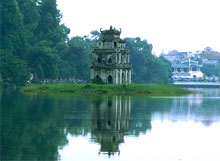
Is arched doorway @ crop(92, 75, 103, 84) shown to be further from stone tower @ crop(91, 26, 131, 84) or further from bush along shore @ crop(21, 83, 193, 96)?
bush along shore @ crop(21, 83, 193, 96)

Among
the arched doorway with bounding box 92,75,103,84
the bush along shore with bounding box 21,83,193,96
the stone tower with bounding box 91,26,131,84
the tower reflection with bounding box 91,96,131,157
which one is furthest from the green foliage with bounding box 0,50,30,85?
the tower reflection with bounding box 91,96,131,157

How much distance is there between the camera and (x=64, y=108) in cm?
5853

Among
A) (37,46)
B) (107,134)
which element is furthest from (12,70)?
(107,134)

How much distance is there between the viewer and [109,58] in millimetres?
95188

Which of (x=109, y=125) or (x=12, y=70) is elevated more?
(x=12, y=70)

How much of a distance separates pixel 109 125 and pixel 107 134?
494 cm

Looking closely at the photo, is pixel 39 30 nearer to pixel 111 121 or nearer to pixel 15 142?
pixel 111 121

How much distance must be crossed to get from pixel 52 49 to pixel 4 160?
87.1 metres

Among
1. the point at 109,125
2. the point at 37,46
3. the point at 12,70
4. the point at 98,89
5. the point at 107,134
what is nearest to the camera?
the point at 107,134

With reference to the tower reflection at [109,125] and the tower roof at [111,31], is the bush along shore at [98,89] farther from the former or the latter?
the tower reflection at [109,125]

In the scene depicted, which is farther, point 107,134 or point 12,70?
point 12,70

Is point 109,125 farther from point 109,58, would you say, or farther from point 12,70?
point 12,70

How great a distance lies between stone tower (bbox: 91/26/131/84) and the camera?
309 ft

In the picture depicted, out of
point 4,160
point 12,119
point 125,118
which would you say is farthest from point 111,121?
point 4,160
